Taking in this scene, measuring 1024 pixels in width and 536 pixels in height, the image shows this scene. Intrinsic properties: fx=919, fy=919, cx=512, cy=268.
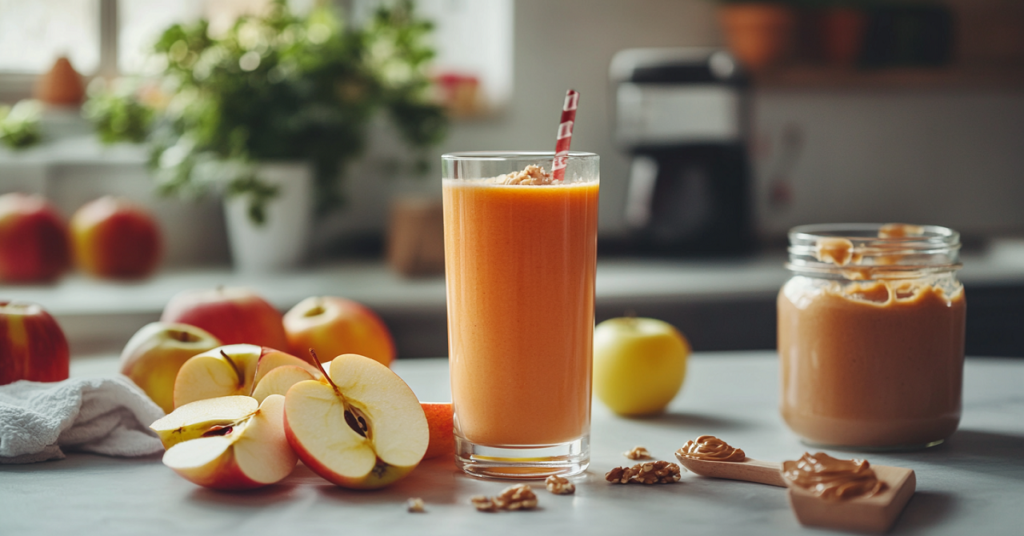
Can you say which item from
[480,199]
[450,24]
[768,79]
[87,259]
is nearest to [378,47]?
[450,24]

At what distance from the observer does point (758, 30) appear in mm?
2551

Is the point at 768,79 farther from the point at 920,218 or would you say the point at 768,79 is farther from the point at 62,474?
the point at 62,474

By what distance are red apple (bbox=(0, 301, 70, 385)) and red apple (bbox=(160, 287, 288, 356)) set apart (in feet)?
0.53

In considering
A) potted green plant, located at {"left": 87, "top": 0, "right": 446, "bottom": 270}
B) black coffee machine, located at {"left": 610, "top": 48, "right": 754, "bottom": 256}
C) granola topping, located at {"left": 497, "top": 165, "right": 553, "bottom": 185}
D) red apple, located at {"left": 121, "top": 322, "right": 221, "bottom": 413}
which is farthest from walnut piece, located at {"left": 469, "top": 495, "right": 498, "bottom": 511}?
black coffee machine, located at {"left": 610, "top": 48, "right": 754, "bottom": 256}

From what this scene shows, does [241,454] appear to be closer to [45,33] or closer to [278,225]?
[278,225]

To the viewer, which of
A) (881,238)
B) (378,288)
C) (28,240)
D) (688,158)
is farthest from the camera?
(688,158)

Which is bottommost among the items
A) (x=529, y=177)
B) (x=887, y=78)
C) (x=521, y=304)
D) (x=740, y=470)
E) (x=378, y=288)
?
(x=378, y=288)

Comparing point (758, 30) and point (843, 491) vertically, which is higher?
point (758, 30)

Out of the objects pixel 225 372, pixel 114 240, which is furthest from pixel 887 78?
pixel 225 372

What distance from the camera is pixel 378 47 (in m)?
2.33

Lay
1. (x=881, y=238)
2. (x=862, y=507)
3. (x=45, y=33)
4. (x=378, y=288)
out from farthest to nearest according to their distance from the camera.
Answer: (x=45, y=33)
(x=378, y=288)
(x=881, y=238)
(x=862, y=507)

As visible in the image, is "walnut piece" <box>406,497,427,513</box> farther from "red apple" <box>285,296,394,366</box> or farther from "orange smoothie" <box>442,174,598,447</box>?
"red apple" <box>285,296,394,366</box>

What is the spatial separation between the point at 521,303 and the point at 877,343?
1.06 feet

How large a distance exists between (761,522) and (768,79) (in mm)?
2176
